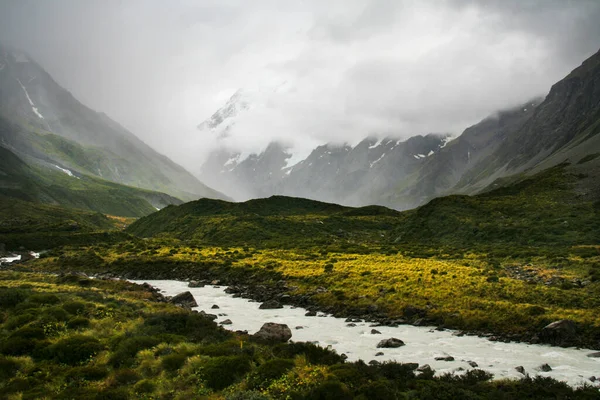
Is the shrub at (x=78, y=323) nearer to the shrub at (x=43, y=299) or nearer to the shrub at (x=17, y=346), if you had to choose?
the shrub at (x=17, y=346)

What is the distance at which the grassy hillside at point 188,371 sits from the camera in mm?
16562

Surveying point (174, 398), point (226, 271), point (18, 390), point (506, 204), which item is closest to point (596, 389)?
point (174, 398)

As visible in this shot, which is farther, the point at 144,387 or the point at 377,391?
the point at 144,387

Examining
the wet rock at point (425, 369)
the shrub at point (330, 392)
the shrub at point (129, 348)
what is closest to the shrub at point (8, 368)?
the shrub at point (129, 348)

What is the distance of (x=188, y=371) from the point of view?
18.5 metres

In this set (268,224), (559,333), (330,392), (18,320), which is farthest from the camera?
(268,224)

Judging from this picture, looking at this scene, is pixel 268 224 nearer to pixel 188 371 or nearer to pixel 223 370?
pixel 188 371

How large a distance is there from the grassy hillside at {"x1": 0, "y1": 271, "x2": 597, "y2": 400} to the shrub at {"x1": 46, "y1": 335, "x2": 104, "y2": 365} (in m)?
0.05

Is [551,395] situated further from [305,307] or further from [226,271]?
[226,271]

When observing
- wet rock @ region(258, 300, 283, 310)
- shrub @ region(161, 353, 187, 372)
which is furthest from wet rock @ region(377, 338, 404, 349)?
wet rock @ region(258, 300, 283, 310)

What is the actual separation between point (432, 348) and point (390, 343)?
2.90 metres

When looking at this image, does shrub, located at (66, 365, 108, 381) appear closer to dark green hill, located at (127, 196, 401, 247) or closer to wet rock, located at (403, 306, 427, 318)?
wet rock, located at (403, 306, 427, 318)

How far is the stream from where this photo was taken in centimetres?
2269

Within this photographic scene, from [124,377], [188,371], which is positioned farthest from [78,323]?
[188,371]
